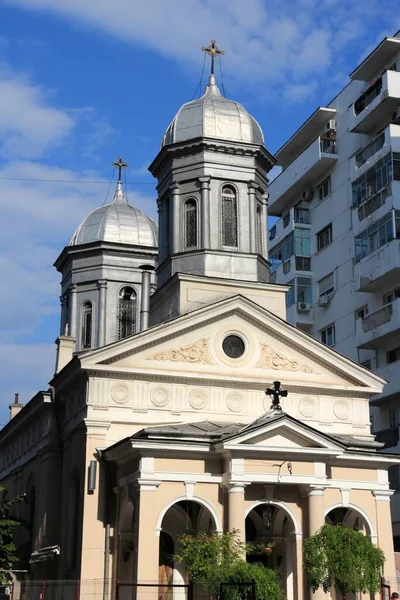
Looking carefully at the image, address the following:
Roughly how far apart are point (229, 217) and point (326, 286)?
1807 cm

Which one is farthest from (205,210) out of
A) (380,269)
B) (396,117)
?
(396,117)

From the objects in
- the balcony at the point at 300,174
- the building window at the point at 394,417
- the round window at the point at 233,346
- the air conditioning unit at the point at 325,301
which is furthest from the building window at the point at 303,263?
the round window at the point at 233,346

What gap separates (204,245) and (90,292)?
9.90 m

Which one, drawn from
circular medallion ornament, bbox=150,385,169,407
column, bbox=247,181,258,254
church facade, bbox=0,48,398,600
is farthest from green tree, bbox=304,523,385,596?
column, bbox=247,181,258,254

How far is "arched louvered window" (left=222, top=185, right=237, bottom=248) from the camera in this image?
32.3 meters

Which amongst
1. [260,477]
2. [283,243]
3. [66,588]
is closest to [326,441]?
[260,477]

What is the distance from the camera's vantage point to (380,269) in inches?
1663

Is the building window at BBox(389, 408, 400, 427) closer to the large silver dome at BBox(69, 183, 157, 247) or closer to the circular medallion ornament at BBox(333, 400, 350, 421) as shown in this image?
the circular medallion ornament at BBox(333, 400, 350, 421)

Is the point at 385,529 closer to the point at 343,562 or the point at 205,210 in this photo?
the point at 343,562

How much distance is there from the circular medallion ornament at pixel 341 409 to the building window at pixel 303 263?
21.4 m

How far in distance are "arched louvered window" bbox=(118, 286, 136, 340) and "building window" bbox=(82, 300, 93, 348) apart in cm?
125

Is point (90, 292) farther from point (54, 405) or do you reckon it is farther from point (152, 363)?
point (152, 363)

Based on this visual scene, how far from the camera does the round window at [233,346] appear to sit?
98.4 feet

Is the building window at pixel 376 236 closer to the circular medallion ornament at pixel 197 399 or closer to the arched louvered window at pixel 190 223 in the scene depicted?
the arched louvered window at pixel 190 223
